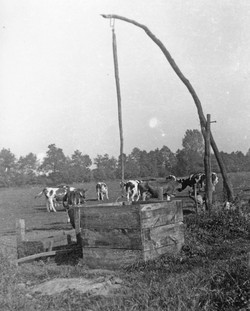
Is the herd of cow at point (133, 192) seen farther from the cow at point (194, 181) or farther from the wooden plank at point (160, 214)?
the wooden plank at point (160, 214)

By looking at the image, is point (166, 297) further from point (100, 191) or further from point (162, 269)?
point (100, 191)

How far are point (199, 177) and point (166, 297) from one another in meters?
23.4

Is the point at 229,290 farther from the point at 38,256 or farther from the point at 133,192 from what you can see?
the point at 133,192

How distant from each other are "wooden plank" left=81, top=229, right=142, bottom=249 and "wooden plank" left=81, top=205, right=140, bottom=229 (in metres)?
0.09

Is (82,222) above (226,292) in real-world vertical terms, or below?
above

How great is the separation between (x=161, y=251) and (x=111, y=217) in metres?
1.18

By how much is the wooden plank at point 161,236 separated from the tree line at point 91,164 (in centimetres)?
7150

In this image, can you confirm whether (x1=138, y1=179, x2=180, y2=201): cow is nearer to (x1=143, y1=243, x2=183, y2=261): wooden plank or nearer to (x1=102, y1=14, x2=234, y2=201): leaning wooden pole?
(x1=102, y1=14, x2=234, y2=201): leaning wooden pole

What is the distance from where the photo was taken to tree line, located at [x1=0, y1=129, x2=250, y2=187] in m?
99.9

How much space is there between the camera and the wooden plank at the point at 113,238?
7672 millimetres

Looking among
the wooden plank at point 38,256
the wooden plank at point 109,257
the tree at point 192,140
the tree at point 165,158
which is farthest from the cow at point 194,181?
the tree at point 165,158

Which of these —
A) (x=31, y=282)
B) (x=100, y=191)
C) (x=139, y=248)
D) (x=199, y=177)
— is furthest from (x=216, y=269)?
(x=100, y=191)

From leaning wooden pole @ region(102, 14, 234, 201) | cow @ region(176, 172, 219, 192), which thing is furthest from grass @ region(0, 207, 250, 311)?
cow @ region(176, 172, 219, 192)

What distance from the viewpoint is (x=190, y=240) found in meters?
9.83
